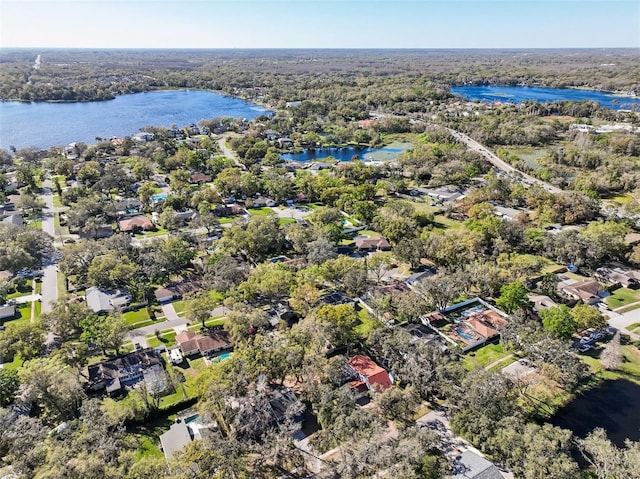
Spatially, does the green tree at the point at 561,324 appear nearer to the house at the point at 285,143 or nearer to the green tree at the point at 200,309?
the green tree at the point at 200,309

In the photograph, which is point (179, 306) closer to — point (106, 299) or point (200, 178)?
point (106, 299)

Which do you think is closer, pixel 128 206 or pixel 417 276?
pixel 417 276

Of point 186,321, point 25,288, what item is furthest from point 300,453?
point 25,288

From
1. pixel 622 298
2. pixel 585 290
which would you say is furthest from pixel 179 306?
pixel 622 298

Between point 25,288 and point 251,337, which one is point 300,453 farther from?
point 25,288

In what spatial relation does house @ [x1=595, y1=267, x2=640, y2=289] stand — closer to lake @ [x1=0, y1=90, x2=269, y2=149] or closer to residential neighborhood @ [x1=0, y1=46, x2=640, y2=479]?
residential neighborhood @ [x1=0, y1=46, x2=640, y2=479]

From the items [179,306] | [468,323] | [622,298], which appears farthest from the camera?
[622,298]
